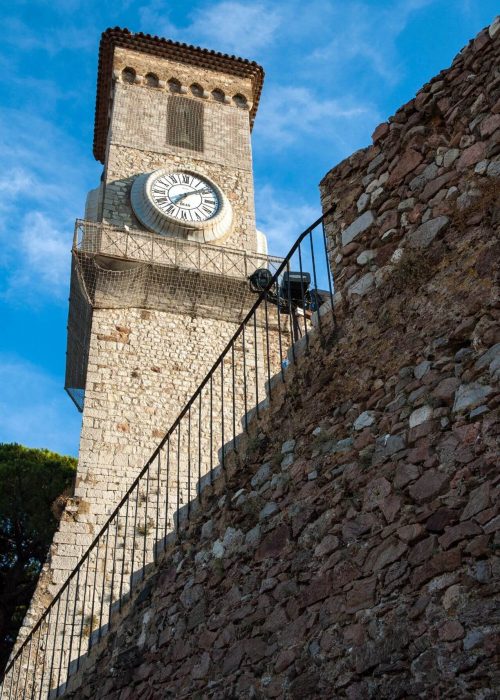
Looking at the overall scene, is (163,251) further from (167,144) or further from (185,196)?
(167,144)

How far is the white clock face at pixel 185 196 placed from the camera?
16.6m

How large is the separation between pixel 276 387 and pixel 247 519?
3.06ft

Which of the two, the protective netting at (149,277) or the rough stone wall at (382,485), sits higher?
the protective netting at (149,277)

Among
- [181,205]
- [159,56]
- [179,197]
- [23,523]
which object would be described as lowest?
[23,523]

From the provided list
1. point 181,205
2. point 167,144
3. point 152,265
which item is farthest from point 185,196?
point 152,265

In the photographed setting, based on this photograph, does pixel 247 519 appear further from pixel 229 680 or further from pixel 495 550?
pixel 495 550

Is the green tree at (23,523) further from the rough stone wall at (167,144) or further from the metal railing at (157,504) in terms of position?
the rough stone wall at (167,144)

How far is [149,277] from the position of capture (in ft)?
49.5

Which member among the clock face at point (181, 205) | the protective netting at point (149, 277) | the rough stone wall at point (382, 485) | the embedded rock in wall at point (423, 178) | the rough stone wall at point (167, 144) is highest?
the rough stone wall at point (167, 144)

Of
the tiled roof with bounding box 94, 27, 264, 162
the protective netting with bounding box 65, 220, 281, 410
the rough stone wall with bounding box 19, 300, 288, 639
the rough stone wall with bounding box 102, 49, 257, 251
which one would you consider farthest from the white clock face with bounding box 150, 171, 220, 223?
the tiled roof with bounding box 94, 27, 264, 162

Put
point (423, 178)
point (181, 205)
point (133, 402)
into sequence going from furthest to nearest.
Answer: point (181, 205) < point (133, 402) < point (423, 178)

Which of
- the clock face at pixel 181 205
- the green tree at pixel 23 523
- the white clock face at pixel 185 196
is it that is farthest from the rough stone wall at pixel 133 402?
the green tree at pixel 23 523

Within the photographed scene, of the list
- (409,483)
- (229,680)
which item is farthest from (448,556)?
(229,680)

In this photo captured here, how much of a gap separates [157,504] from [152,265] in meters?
9.00
